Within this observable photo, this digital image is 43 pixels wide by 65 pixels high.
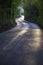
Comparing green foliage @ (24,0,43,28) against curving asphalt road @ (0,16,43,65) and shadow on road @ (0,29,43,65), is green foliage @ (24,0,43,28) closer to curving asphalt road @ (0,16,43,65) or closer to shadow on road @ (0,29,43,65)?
curving asphalt road @ (0,16,43,65)

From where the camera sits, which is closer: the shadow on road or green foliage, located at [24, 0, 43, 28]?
the shadow on road

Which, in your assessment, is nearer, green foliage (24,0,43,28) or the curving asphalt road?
the curving asphalt road

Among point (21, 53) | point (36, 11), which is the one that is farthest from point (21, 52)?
point (36, 11)

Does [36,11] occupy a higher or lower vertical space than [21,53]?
lower

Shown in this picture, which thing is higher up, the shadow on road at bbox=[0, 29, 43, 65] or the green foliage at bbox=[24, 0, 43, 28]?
the shadow on road at bbox=[0, 29, 43, 65]

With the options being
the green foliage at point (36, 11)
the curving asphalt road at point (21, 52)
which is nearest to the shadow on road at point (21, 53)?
the curving asphalt road at point (21, 52)

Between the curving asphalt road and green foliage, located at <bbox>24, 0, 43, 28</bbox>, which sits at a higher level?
the curving asphalt road

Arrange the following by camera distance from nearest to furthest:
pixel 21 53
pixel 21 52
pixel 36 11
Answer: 1. pixel 21 53
2. pixel 21 52
3. pixel 36 11

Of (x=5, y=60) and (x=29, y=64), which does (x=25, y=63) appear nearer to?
(x=29, y=64)

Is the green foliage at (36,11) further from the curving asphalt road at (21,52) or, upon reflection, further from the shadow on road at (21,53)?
the shadow on road at (21,53)

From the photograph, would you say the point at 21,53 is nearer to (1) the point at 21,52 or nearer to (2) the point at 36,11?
(1) the point at 21,52

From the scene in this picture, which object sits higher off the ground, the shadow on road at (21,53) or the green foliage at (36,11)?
the shadow on road at (21,53)

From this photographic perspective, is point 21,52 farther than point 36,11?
No

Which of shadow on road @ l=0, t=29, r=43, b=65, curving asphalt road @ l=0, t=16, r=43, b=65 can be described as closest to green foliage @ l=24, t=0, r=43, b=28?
curving asphalt road @ l=0, t=16, r=43, b=65
